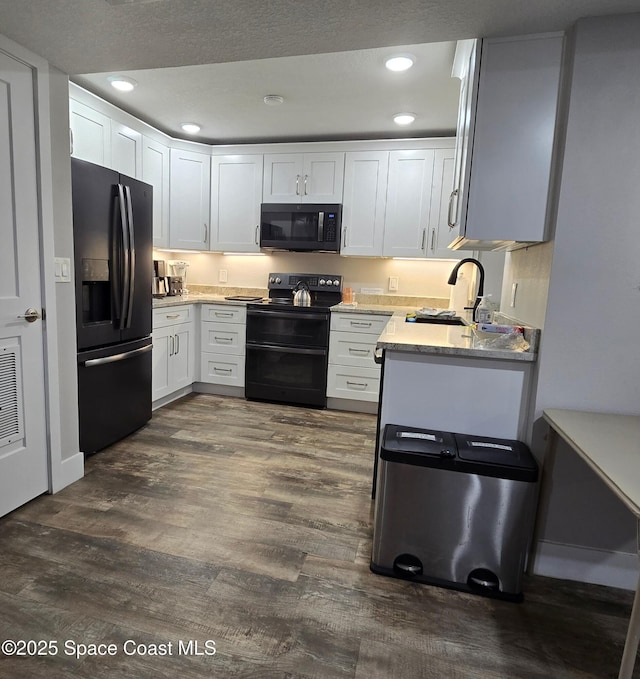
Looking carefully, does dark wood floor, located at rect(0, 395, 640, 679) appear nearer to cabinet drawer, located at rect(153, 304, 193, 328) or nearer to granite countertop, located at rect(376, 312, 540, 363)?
granite countertop, located at rect(376, 312, 540, 363)

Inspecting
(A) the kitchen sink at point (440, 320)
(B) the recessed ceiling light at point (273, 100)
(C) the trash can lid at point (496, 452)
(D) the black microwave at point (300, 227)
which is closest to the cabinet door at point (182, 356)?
(D) the black microwave at point (300, 227)

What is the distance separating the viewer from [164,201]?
3848mm

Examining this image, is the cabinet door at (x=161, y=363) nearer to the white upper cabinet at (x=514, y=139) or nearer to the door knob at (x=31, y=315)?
the door knob at (x=31, y=315)

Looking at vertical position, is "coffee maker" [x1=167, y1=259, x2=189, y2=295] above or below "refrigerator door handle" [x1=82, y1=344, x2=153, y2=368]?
above

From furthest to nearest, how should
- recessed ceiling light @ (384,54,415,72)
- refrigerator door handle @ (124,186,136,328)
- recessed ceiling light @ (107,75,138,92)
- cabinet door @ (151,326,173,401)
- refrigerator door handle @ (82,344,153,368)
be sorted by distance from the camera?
cabinet door @ (151,326,173,401) < recessed ceiling light @ (107,75,138,92) < refrigerator door handle @ (124,186,136,328) < refrigerator door handle @ (82,344,153,368) < recessed ceiling light @ (384,54,415,72)

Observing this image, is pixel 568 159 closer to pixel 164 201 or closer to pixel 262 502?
pixel 262 502

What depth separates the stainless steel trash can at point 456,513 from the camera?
1.56m

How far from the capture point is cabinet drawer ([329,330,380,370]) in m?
3.63

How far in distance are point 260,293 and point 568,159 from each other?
3.28m

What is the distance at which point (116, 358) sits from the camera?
2684 millimetres

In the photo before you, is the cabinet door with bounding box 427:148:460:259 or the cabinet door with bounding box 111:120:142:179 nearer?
the cabinet door with bounding box 111:120:142:179

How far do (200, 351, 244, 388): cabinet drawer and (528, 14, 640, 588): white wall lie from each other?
276 cm

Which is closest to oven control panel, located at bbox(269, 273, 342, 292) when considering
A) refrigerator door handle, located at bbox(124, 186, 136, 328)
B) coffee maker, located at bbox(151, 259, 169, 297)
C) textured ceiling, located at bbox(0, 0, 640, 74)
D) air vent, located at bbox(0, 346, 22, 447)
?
coffee maker, located at bbox(151, 259, 169, 297)

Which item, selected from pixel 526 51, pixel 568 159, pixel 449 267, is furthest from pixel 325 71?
pixel 449 267
